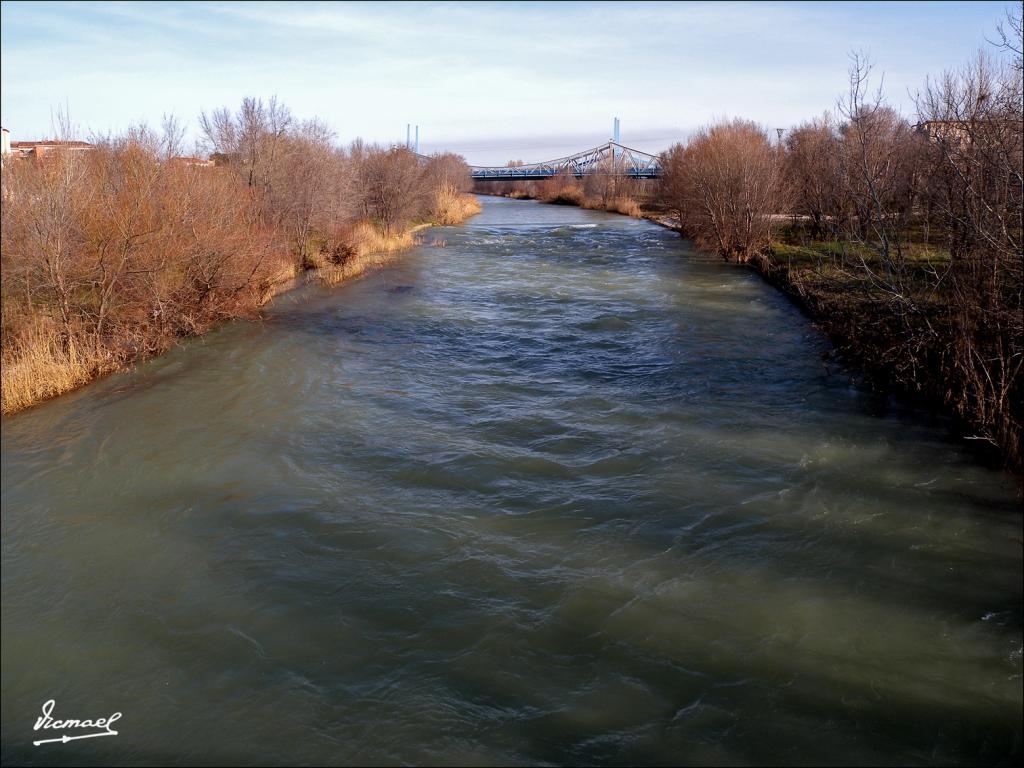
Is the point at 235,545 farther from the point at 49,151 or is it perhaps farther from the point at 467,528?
the point at 49,151

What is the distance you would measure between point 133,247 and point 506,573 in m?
9.75

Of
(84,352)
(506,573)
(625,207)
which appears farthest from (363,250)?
(625,207)

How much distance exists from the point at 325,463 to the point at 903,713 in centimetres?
655

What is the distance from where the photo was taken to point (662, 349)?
14773 mm

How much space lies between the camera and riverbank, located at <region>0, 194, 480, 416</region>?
955cm

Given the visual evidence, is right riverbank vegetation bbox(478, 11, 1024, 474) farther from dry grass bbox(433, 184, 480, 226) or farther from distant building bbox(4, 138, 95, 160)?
dry grass bbox(433, 184, 480, 226)

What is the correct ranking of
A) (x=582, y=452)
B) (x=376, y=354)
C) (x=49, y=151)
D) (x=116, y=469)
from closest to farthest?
(x=116, y=469), (x=582, y=452), (x=49, y=151), (x=376, y=354)

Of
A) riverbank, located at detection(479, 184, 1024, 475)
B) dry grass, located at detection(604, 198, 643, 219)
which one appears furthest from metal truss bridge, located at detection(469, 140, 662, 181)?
riverbank, located at detection(479, 184, 1024, 475)

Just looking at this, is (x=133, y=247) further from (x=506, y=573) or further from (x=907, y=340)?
(x=907, y=340)

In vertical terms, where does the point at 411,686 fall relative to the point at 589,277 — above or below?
below

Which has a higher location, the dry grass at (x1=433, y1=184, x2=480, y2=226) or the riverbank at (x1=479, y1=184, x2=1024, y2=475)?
the dry grass at (x1=433, y1=184, x2=480, y2=226)

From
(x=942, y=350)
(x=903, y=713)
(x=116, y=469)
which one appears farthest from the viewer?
(x=942, y=350)

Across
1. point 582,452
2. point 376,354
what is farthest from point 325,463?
point 376,354

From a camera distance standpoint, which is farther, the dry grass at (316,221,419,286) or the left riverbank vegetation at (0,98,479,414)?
the dry grass at (316,221,419,286)
